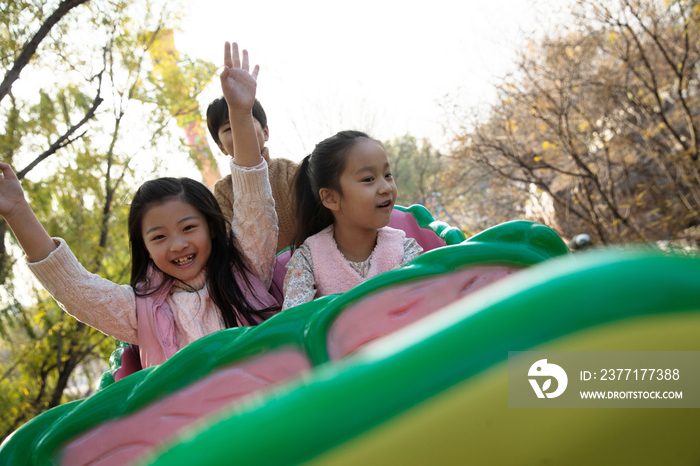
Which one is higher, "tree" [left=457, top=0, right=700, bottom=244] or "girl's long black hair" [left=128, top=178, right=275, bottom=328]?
"tree" [left=457, top=0, right=700, bottom=244]

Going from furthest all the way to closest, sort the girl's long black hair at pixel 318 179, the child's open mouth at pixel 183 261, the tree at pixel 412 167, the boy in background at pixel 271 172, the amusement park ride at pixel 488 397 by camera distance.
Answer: the tree at pixel 412 167 → the boy in background at pixel 271 172 → the girl's long black hair at pixel 318 179 → the child's open mouth at pixel 183 261 → the amusement park ride at pixel 488 397

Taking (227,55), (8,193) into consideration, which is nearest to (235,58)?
(227,55)

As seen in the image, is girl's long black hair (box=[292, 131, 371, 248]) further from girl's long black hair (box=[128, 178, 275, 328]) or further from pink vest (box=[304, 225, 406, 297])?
girl's long black hair (box=[128, 178, 275, 328])

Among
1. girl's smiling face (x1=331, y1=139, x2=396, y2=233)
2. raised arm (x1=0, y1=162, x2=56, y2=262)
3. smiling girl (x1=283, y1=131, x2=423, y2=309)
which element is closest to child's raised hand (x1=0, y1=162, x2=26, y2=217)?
raised arm (x1=0, y1=162, x2=56, y2=262)

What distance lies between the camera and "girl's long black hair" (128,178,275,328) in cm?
125

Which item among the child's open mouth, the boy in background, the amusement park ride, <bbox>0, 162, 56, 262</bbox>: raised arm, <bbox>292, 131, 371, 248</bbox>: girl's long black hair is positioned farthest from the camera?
the boy in background

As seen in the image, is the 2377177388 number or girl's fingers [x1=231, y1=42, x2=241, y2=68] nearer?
the 2377177388 number

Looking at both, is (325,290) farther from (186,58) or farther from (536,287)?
(186,58)

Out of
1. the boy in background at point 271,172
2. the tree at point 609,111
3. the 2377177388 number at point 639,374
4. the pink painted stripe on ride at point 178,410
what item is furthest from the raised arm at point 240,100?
the tree at point 609,111

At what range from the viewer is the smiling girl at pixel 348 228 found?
52.8 inches

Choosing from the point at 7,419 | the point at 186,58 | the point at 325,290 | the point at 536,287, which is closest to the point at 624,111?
the point at 186,58

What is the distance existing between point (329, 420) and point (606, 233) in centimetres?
461

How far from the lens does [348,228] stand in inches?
57.3

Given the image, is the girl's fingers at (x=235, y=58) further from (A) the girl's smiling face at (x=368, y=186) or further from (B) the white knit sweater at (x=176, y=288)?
(A) the girl's smiling face at (x=368, y=186)
